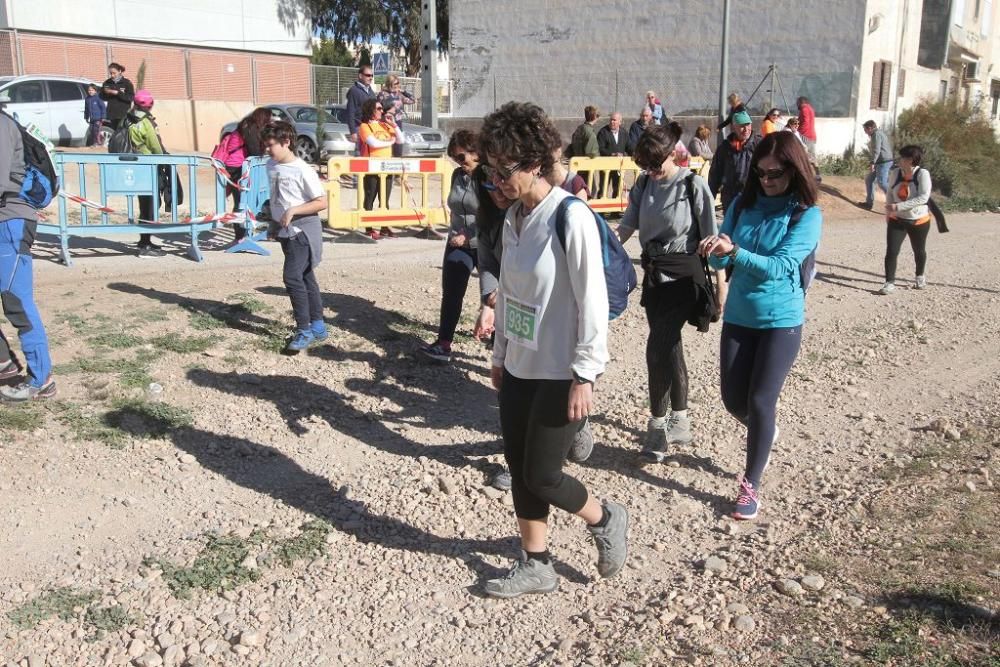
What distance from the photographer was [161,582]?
13.3ft

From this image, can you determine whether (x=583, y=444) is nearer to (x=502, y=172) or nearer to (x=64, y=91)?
(x=502, y=172)

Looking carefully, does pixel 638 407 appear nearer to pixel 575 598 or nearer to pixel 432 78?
pixel 575 598

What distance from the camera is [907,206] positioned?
9805 millimetres

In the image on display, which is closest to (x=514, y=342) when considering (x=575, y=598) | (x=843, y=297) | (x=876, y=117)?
(x=575, y=598)

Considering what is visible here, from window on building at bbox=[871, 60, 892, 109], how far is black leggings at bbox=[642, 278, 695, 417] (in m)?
22.2

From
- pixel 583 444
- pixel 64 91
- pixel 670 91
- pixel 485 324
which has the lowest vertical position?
pixel 583 444

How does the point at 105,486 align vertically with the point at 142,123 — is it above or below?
below

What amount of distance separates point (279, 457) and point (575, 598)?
2187 millimetres

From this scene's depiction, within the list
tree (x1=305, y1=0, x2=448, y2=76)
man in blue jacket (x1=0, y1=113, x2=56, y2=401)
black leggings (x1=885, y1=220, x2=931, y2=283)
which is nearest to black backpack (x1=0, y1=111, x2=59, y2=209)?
man in blue jacket (x1=0, y1=113, x2=56, y2=401)

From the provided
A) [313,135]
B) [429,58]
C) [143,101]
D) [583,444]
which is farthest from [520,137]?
[429,58]

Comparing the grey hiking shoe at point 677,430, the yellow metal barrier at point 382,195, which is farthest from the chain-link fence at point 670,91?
the grey hiking shoe at point 677,430

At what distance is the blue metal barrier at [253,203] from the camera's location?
11.0 meters

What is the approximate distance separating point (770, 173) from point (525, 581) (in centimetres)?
208

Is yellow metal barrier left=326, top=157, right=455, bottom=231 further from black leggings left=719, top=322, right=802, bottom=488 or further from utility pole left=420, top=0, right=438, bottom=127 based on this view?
utility pole left=420, top=0, right=438, bottom=127
